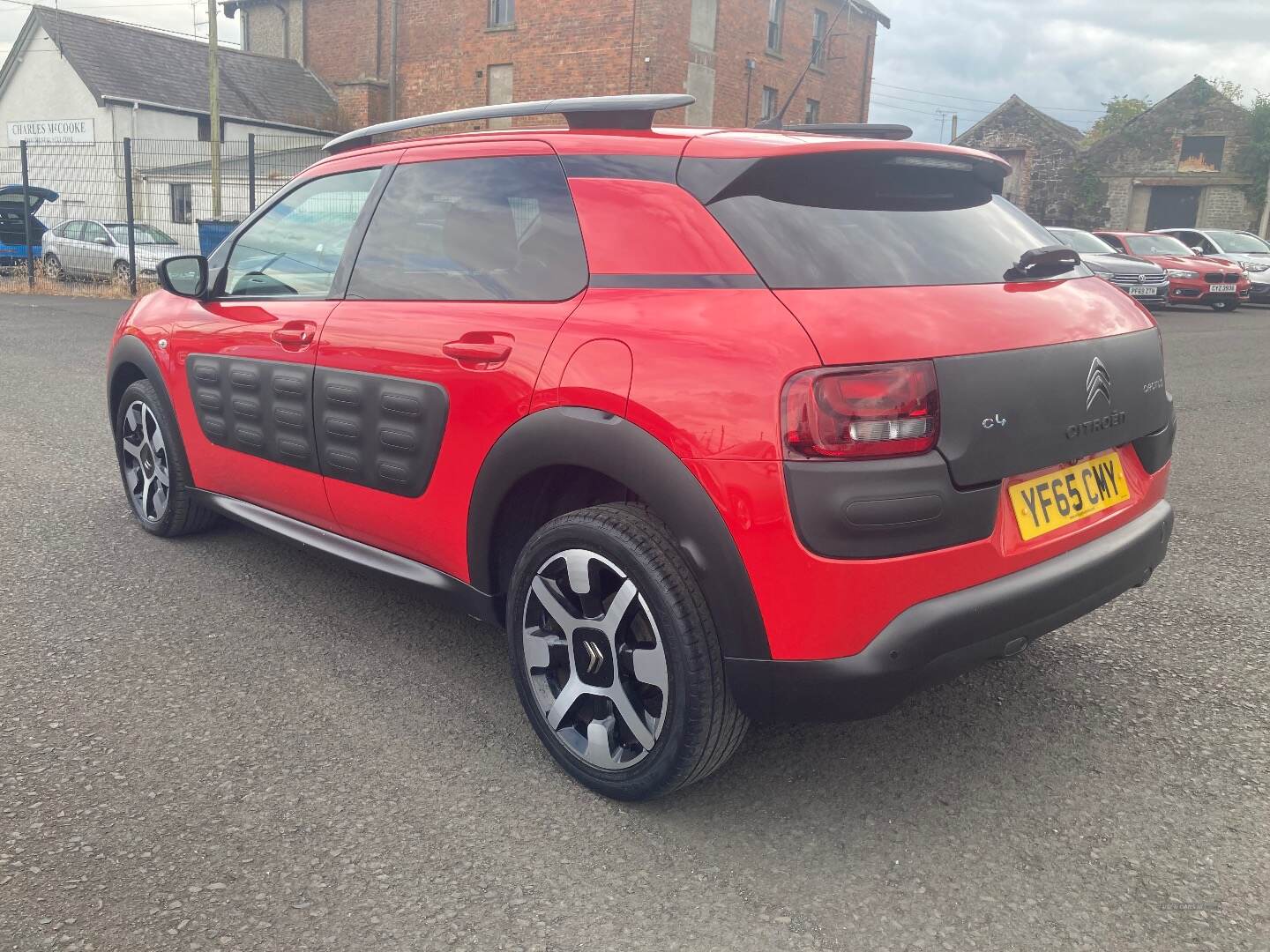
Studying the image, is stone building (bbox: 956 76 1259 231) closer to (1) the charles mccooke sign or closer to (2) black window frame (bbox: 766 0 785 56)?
(2) black window frame (bbox: 766 0 785 56)

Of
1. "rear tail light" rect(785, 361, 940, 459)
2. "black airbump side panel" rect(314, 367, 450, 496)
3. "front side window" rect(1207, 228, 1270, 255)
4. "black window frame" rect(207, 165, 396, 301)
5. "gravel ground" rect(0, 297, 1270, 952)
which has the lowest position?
"gravel ground" rect(0, 297, 1270, 952)

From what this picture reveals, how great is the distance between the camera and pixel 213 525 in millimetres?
4820

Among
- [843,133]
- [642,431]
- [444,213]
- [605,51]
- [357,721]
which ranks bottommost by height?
[357,721]

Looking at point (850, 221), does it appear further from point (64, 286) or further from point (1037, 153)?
point (1037, 153)

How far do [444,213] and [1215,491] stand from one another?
4.69 metres

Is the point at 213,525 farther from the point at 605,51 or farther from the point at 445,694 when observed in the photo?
the point at 605,51

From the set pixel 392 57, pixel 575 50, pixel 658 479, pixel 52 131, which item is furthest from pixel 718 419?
pixel 52 131

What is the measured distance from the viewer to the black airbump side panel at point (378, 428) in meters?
3.06

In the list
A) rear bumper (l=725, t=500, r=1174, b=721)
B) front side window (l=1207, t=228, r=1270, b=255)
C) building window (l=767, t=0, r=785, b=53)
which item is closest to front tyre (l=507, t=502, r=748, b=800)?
rear bumper (l=725, t=500, r=1174, b=721)

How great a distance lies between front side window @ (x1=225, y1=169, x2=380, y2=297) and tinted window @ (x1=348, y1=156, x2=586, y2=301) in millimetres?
192

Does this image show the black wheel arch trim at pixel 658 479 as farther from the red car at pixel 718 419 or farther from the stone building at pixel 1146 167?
the stone building at pixel 1146 167

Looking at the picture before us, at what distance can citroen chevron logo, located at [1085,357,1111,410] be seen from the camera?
2637 mm

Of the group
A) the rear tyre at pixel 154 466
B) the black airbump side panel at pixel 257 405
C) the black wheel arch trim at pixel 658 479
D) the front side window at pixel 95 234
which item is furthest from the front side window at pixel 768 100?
the black wheel arch trim at pixel 658 479

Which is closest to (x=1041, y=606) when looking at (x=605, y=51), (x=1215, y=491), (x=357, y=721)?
(x=357, y=721)
